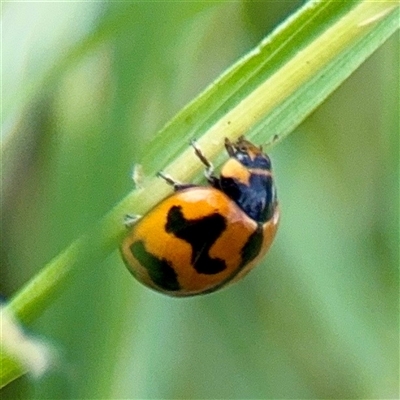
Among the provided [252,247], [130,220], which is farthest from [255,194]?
[130,220]

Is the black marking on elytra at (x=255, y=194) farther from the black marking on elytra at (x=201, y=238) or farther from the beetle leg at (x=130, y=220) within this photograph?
the beetle leg at (x=130, y=220)

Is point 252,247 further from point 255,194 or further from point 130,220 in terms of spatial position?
point 130,220

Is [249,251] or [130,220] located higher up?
[130,220]

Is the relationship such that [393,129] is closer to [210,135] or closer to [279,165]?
[279,165]

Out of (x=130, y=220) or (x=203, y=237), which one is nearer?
(x=130, y=220)

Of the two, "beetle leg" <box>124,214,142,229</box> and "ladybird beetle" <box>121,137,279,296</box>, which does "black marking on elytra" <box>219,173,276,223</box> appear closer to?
"ladybird beetle" <box>121,137,279,296</box>

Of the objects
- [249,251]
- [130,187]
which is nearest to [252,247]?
[249,251]
